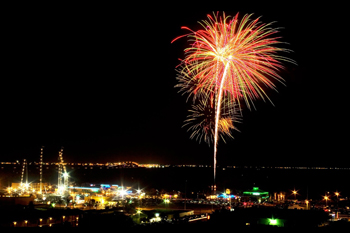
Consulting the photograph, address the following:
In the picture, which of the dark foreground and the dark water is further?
the dark water

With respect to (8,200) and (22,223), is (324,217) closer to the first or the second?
(22,223)

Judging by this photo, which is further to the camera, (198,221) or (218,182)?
(218,182)

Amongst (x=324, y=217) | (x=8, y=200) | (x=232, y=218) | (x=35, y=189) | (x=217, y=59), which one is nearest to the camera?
(x=232, y=218)

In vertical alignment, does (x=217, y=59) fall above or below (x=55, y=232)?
above

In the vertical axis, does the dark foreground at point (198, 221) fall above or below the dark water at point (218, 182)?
above

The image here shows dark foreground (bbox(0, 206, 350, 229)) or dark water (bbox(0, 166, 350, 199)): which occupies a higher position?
dark foreground (bbox(0, 206, 350, 229))

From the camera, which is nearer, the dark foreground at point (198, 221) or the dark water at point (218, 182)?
the dark foreground at point (198, 221)

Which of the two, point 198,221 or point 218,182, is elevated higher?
point 198,221

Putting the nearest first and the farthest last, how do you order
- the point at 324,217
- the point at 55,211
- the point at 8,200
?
the point at 324,217 < the point at 55,211 < the point at 8,200

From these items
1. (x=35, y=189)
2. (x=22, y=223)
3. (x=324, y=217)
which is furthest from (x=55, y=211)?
(x=35, y=189)

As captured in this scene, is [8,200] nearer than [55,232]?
No
